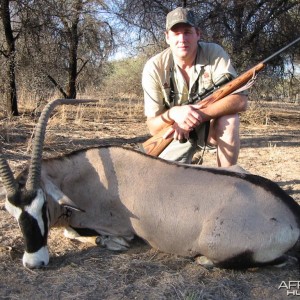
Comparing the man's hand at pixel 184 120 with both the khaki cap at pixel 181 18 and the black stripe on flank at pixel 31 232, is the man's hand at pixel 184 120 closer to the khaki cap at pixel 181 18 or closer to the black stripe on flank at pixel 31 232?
the khaki cap at pixel 181 18

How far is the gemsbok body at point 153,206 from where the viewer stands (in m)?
3.14

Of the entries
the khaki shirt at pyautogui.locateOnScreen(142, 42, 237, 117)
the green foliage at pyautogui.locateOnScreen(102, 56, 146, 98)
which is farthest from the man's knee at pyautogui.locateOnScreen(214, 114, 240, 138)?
the green foliage at pyautogui.locateOnScreen(102, 56, 146, 98)

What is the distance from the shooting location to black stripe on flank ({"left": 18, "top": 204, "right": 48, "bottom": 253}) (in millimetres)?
3090

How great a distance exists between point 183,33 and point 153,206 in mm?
1914

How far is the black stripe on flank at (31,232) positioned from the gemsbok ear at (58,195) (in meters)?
0.17

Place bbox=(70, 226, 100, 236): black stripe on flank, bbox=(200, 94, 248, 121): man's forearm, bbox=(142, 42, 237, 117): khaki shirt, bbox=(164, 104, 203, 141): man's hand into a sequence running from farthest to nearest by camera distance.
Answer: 1. bbox=(142, 42, 237, 117): khaki shirt
2. bbox=(200, 94, 248, 121): man's forearm
3. bbox=(164, 104, 203, 141): man's hand
4. bbox=(70, 226, 100, 236): black stripe on flank

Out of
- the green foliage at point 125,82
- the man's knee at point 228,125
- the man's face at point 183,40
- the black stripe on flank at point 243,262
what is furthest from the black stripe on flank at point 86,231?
the green foliage at point 125,82

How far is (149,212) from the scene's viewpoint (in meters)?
3.42

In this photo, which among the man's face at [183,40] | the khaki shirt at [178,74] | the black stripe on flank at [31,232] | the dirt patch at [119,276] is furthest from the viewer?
the khaki shirt at [178,74]

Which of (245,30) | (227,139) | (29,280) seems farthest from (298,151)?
(29,280)

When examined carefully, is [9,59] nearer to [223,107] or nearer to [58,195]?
[223,107]

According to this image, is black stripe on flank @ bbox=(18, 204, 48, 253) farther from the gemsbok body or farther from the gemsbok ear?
the gemsbok ear

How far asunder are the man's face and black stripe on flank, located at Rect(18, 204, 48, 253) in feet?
7.13

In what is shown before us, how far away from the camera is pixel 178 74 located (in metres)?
4.67
